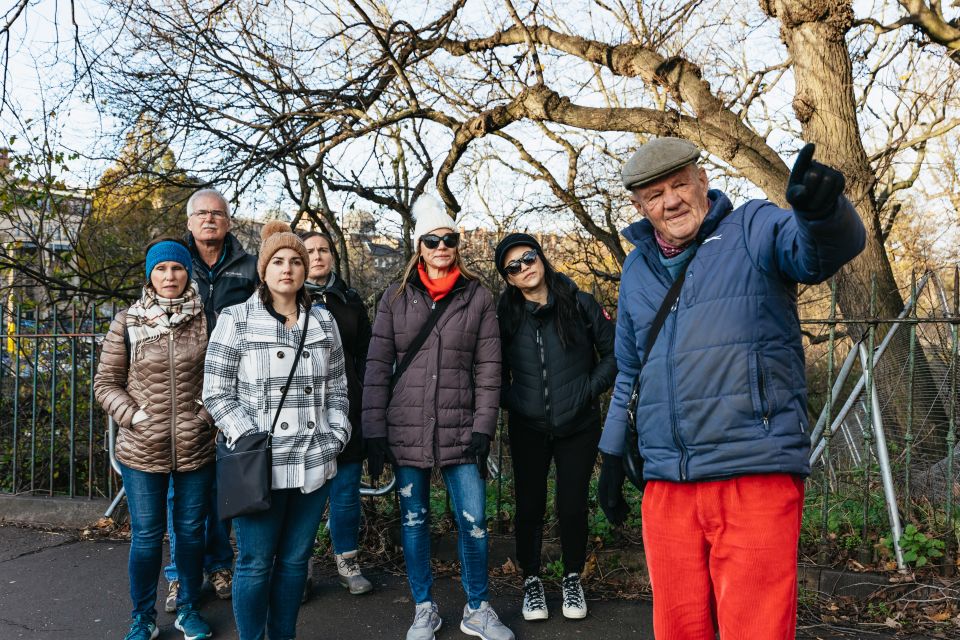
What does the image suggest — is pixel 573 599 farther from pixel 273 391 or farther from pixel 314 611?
pixel 273 391

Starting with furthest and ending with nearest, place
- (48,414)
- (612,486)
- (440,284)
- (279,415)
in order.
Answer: (48,414)
(440,284)
(279,415)
(612,486)

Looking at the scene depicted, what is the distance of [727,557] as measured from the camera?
6.86 feet

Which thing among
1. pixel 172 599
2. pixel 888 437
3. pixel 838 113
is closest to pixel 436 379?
pixel 172 599

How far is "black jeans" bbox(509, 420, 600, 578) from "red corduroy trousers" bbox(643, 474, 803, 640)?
4.01 feet

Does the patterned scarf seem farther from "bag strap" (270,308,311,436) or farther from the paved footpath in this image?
the paved footpath

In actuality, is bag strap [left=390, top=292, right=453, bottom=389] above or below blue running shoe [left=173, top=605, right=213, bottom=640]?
above

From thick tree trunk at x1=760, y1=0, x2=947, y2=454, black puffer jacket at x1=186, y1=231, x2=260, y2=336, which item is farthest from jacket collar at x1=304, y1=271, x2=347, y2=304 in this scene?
thick tree trunk at x1=760, y1=0, x2=947, y2=454

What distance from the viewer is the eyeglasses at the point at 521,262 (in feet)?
11.7

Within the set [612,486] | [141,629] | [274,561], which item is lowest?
[141,629]

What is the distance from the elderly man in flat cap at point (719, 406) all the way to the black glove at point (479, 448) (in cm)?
111

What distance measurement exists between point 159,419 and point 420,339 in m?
1.30

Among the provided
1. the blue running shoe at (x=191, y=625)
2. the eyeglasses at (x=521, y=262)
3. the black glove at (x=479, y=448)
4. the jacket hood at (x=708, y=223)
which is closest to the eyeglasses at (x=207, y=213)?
the eyeglasses at (x=521, y=262)

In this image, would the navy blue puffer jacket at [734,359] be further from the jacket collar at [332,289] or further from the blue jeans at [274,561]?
the jacket collar at [332,289]

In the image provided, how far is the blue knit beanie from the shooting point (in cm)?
336
